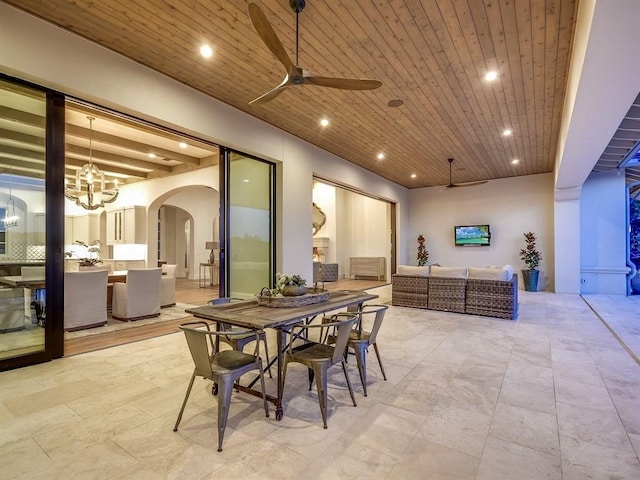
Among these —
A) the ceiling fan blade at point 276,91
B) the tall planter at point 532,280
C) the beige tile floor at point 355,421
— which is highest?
the ceiling fan blade at point 276,91

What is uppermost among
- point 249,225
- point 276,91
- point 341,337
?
point 276,91

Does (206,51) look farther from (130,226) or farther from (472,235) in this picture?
(472,235)

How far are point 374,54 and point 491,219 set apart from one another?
8.12 meters

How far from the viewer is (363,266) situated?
37.1 ft

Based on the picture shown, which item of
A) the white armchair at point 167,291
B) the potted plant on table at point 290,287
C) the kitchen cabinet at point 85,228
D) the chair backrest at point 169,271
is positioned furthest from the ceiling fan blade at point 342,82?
the kitchen cabinet at point 85,228

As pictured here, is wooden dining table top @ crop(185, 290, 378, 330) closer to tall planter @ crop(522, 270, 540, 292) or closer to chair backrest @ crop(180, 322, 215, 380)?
chair backrest @ crop(180, 322, 215, 380)

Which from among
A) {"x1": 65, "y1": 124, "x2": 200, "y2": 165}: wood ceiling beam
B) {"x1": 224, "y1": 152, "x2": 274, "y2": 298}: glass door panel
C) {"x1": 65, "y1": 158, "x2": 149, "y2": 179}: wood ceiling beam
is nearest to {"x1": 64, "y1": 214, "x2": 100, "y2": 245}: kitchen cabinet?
{"x1": 65, "y1": 158, "x2": 149, "y2": 179}: wood ceiling beam

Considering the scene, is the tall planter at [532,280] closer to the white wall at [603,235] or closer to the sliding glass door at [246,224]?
the white wall at [603,235]

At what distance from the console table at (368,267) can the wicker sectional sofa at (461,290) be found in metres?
4.43

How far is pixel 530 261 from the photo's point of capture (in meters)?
8.99

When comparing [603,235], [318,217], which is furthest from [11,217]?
[603,235]

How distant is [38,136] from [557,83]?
609 cm

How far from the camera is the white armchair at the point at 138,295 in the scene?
5078 millimetres

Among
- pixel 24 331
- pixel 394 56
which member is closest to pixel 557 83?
pixel 394 56
